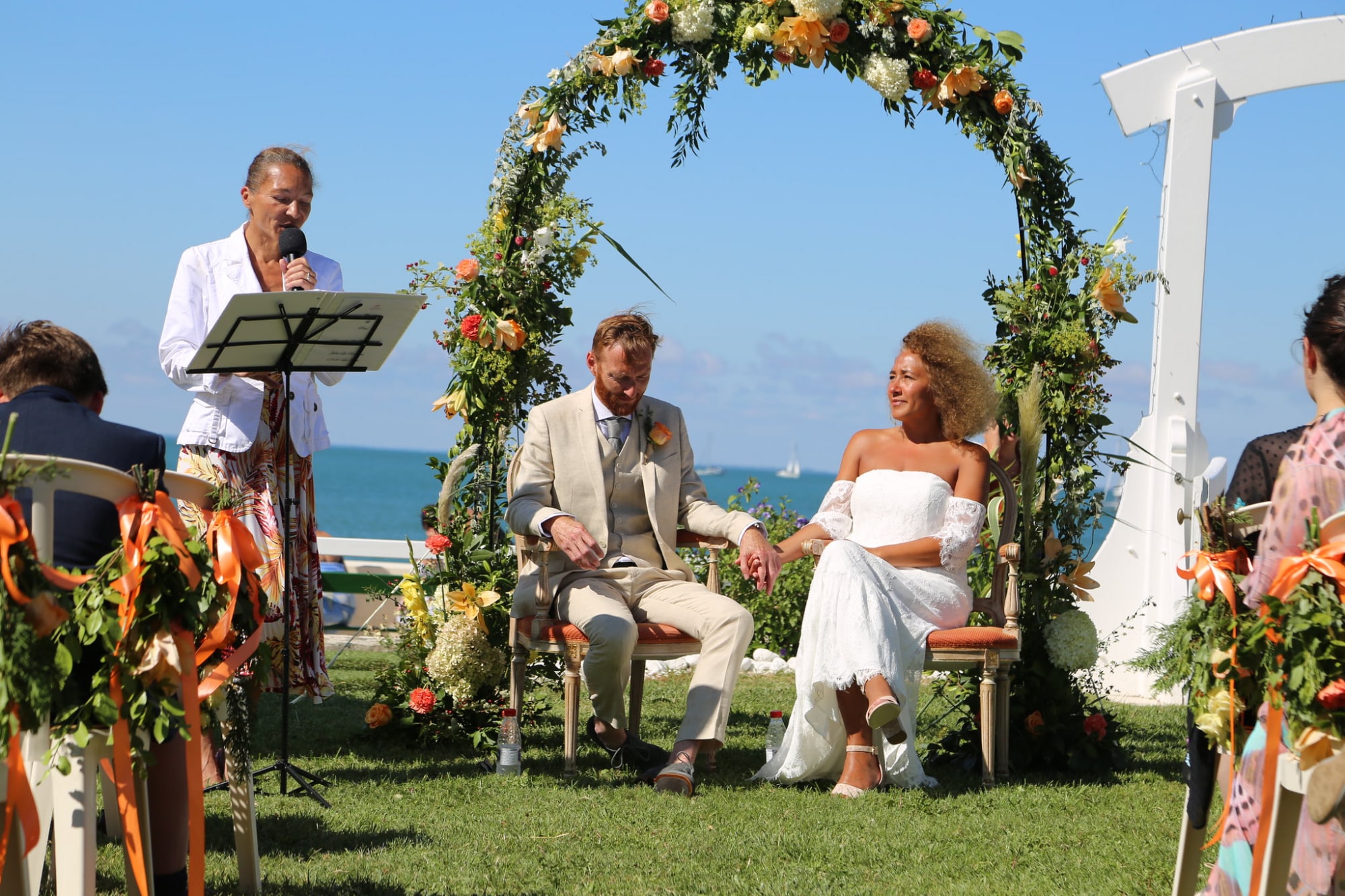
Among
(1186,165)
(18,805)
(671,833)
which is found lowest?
(671,833)

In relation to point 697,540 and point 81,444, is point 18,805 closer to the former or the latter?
point 81,444

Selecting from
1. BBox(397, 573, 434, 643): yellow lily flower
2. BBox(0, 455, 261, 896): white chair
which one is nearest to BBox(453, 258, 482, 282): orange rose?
BBox(397, 573, 434, 643): yellow lily flower

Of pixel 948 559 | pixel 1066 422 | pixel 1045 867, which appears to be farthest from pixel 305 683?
pixel 1066 422

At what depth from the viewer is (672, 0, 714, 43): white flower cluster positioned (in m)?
5.71

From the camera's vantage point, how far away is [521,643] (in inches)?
211

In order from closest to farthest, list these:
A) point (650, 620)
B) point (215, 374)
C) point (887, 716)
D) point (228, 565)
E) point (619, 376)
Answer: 1. point (228, 565)
2. point (887, 716)
3. point (215, 374)
4. point (650, 620)
5. point (619, 376)

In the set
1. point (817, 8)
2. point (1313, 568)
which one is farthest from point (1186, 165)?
point (1313, 568)

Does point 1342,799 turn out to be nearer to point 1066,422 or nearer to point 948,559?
point 948,559

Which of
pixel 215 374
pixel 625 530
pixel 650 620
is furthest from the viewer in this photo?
pixel 625 530

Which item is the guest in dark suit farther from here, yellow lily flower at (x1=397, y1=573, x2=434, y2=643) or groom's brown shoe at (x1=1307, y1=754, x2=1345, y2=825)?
yellow lily flower at (x1=397, y1=573, x2=434, y2=643)

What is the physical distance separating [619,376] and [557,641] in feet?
3.49

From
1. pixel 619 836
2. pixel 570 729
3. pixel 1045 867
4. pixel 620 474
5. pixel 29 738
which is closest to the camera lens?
pixel 29 738

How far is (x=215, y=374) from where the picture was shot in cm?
491

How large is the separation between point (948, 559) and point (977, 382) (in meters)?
0.73
